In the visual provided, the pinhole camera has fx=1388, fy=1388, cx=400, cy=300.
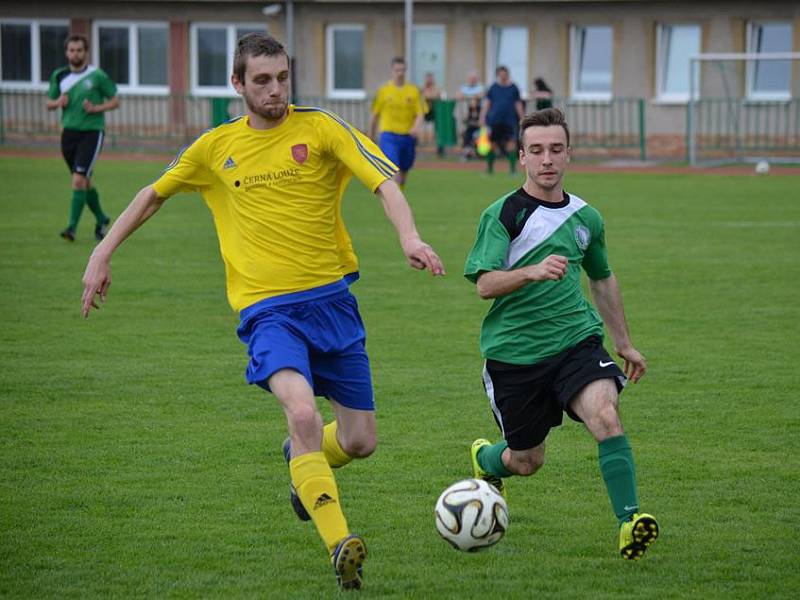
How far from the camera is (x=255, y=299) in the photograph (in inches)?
220

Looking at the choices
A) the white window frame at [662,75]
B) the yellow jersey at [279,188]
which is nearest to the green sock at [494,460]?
the yellow jersey at [279,188]

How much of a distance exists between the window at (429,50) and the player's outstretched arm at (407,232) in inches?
1269

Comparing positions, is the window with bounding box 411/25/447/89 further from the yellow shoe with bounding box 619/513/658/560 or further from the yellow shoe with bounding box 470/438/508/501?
the yellow shoe with bounding box 619/513/658/560

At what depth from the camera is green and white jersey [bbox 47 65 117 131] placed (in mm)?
16281

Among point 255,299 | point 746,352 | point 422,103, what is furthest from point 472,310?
point 422,103

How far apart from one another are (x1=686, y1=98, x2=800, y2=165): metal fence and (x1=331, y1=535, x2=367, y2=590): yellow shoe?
2611 cm

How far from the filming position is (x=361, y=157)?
558cm

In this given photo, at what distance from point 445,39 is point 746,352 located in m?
28.2

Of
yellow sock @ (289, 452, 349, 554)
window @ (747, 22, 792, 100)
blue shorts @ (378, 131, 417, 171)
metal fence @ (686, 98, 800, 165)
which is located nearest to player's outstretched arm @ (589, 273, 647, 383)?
yellow sock @ (289, 452, 349, 554)

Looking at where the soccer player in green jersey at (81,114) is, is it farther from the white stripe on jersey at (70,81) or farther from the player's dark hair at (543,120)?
the player's dark hair at (543,120)

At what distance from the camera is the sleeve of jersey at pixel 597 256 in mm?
5742

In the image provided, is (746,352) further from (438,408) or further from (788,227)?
(788,227)

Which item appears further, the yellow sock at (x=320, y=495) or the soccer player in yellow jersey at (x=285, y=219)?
the soccer player in yellow jersey at (x=285, y=219)

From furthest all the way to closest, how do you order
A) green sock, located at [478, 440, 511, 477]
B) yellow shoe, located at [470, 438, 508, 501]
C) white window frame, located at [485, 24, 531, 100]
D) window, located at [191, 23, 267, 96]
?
1. window, located at [191, 23, 267, 96]
2. white window frame, located at [485, 24, 531, 100]
3. yellow shoe, located at [470, 438, 508, 501]
4. green sock, located at [478, 440, 511, 477]
